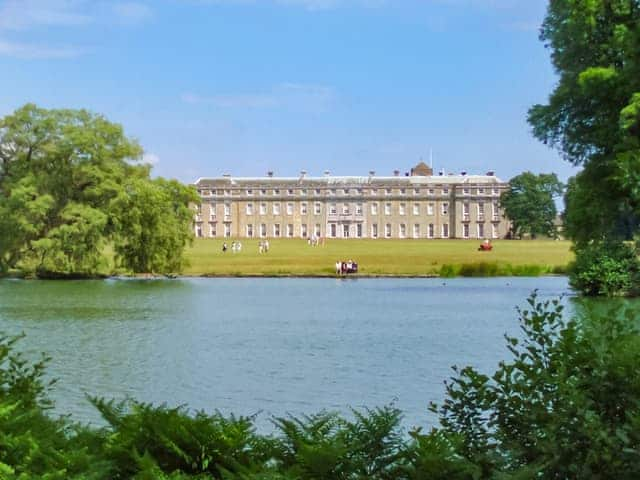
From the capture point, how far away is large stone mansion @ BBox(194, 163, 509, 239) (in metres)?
105

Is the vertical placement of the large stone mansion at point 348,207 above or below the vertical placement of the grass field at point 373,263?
above

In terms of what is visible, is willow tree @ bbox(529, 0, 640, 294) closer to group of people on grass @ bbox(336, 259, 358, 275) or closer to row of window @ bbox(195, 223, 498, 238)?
group of people on grass @ bbox(336, 259, 358, 275)

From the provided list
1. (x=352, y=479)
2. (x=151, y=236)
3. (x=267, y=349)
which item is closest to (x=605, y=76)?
(x=267, y=349)

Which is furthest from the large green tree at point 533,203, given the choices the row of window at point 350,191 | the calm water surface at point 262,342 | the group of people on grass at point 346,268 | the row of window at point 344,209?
the calm water surface at point 262,342

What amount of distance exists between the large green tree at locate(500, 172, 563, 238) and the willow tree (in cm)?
6448

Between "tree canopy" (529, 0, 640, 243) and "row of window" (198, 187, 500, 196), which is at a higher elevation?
"row of window" (198, 187, 500, 196)

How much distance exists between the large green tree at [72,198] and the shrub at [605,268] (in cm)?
1622

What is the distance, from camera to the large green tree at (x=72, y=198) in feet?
111

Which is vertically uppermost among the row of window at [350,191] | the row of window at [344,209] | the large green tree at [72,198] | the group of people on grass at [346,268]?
the row of window at [350,191]

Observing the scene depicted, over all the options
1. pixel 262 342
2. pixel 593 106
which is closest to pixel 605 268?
pixel 593 106

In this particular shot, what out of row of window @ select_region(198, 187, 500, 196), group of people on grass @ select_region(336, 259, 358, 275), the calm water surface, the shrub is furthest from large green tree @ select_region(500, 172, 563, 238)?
the shrub

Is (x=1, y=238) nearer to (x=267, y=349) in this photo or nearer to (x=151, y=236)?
(x=151, y=236)

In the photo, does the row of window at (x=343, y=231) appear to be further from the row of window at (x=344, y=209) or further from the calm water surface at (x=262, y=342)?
the calm water surface at (x=262, y=342)

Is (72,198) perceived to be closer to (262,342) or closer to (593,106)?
(593,106)
